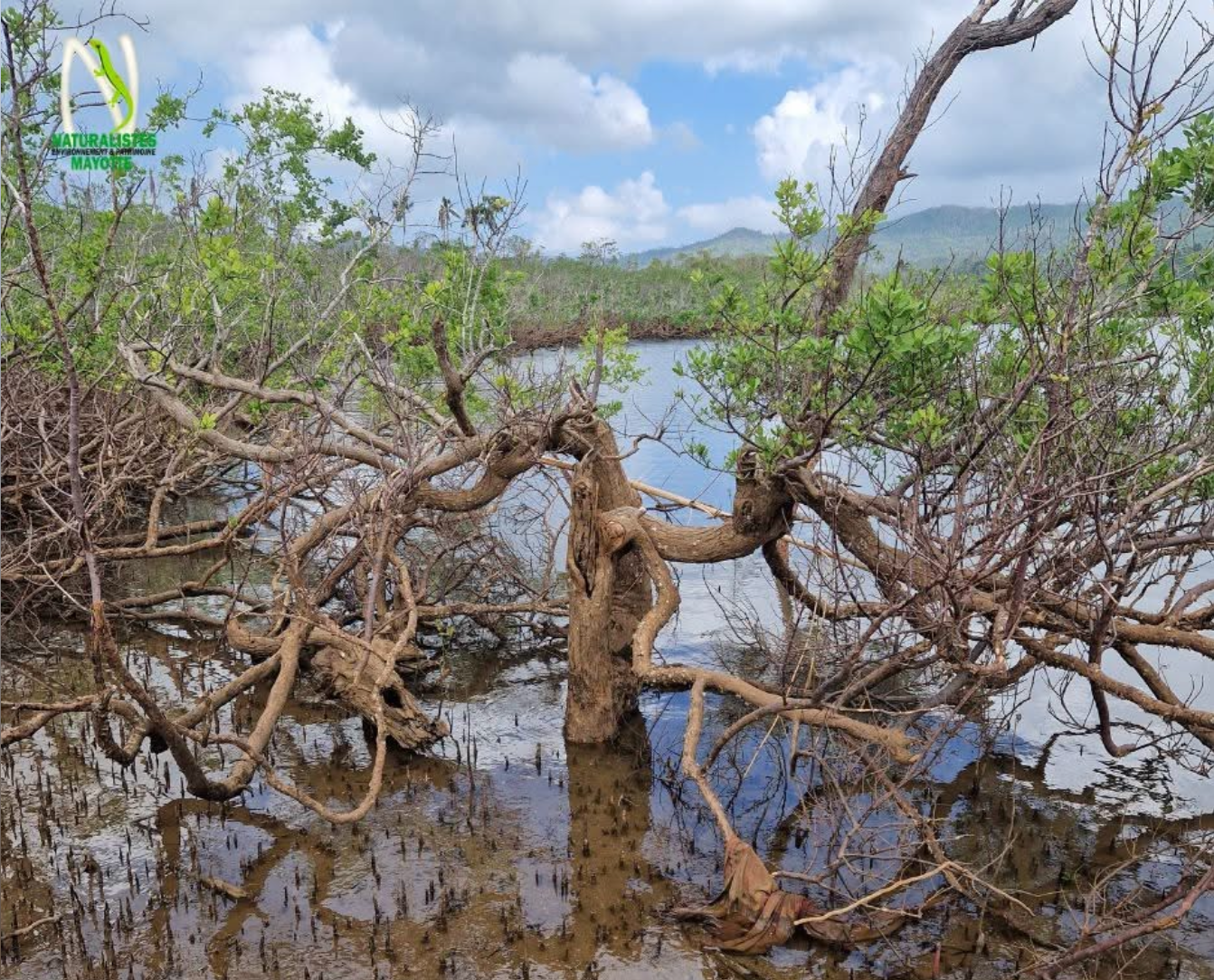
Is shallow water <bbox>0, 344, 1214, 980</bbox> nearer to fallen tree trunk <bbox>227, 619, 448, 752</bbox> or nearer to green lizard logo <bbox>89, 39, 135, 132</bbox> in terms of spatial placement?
fallen tree trunk <bbox>227, 619, 448, 752</bbox>

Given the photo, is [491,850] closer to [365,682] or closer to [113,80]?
[365,682]

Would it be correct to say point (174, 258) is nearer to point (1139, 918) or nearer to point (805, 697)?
point (805, 697)

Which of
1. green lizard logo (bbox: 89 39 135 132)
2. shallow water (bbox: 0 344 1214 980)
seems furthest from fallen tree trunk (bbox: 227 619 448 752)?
green lizard logo (bbox: 89 39 135 132)

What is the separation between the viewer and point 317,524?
8133 mm

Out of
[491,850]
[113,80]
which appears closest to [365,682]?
[491,850]

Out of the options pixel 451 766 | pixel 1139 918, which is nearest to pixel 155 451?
pixel 451 766

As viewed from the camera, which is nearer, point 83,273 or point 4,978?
point 4,978

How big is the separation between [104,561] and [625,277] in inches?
1499

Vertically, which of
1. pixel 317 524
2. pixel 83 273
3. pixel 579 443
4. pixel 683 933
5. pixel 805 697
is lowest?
pixel 683 933

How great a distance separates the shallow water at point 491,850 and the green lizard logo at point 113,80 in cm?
424

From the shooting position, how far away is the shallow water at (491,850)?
5.17m

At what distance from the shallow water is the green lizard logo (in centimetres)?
424

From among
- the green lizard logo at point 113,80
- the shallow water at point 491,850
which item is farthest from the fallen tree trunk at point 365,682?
the green lizard logo at point 113,80

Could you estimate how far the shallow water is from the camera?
5.17 metres
